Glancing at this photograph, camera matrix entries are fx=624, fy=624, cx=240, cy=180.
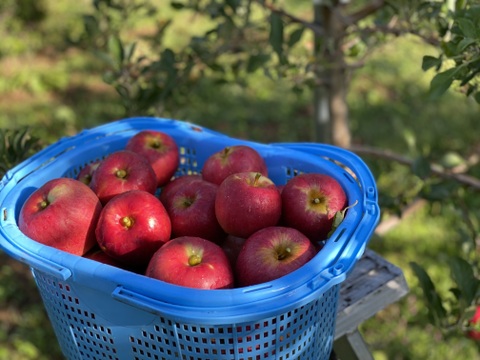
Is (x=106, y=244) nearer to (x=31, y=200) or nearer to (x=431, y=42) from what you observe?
(x=31, y=200)

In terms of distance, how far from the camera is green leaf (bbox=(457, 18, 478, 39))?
1.31m

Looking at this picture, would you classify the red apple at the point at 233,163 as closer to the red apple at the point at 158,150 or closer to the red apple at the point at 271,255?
the red apple at the point at 158,150

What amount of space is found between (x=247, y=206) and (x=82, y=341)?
0.44 meters

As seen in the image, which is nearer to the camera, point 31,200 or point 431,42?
point 31,200

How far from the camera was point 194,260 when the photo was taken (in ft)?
3.90

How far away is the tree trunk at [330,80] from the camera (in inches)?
83.7

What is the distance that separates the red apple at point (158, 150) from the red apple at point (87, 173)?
0.34 feet

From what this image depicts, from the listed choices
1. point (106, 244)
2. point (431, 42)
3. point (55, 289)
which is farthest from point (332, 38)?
point (55, 289)

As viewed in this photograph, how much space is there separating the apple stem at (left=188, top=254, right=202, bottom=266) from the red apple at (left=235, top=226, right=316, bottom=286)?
0.10m

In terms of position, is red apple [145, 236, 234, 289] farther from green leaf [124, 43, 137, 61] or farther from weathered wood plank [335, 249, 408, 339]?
green leaf [124, 43, 137, 61]

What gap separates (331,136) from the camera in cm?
245

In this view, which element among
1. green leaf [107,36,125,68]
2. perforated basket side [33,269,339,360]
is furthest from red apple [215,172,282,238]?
green leaf [107,36,125,68]

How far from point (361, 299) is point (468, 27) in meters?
0.68

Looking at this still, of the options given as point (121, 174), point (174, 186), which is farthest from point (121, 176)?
point (174, 186)
